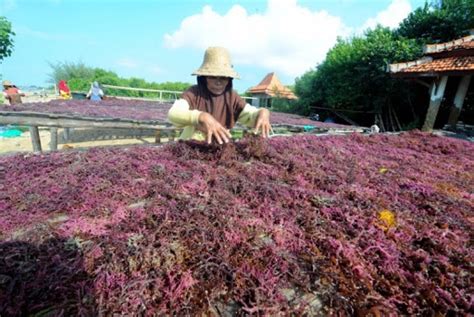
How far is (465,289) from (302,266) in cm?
62

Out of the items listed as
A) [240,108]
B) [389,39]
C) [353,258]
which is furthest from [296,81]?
[353,258]

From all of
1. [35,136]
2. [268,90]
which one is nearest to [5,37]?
[35,136]

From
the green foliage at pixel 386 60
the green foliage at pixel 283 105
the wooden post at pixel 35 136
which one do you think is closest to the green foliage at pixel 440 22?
the green foliage at pixel 386 60

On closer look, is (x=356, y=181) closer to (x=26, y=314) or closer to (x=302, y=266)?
(x=302, y=266)

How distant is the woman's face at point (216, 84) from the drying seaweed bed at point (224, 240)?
1122mm

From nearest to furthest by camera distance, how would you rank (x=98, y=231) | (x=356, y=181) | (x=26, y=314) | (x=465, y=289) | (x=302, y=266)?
(x=26, y=314), (x=465, y=289), (x=302, y=266), (x=98, y=231), (x=356, y=181)

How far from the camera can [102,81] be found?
41.3 meters

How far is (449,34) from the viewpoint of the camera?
1401 cm

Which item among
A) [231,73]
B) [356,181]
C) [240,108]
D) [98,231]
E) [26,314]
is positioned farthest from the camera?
[240,108]

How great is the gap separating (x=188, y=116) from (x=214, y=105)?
781mm

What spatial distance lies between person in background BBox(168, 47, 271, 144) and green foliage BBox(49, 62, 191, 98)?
32.7 m

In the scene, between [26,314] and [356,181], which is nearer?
[26,314]

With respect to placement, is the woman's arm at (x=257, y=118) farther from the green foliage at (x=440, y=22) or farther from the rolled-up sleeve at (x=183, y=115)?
the green foliage at (x=440, y=22)

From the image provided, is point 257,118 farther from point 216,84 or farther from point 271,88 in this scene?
point 271,88
